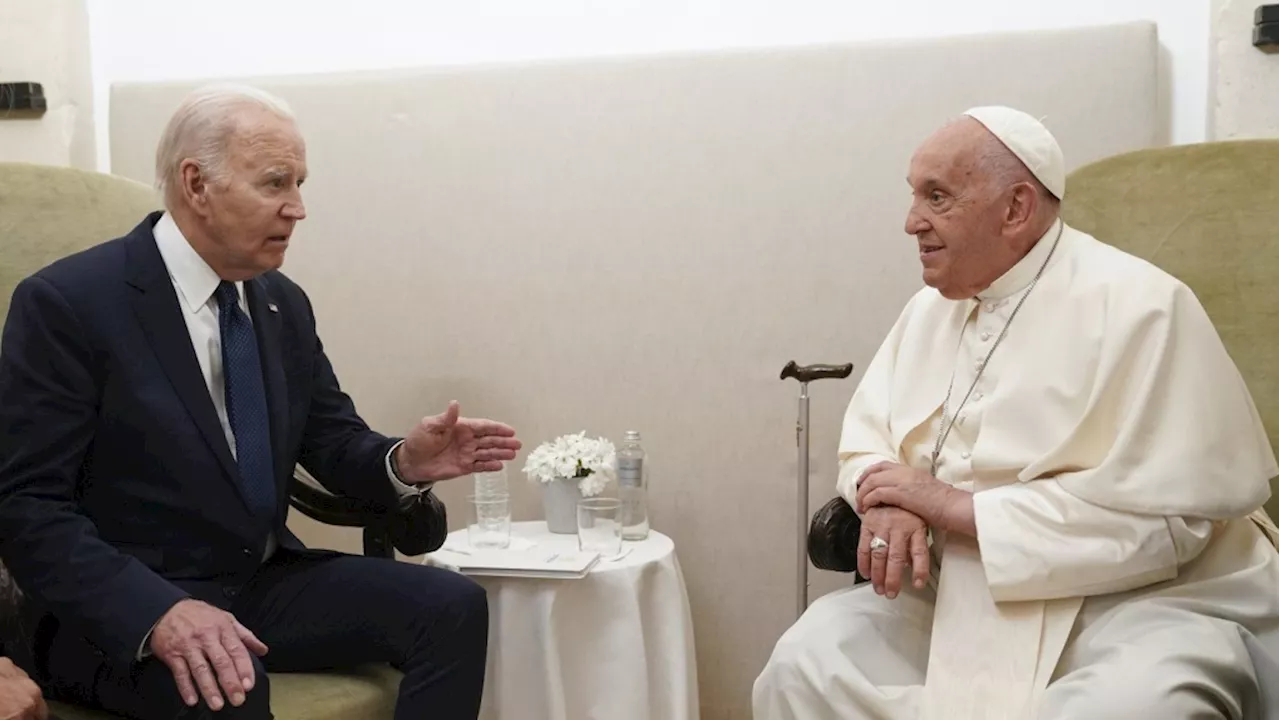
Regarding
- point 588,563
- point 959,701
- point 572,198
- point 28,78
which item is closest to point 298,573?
Result: point 588,563

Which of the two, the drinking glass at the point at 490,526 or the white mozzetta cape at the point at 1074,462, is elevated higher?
the white mozzetta cape at the point at 1074,462

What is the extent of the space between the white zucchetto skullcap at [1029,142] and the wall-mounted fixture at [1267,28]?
0.90 metres

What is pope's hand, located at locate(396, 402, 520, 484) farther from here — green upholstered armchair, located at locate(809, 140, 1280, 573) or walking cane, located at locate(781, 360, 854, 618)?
green upholstered armchair, located at locate(809, 140, 1280, 573)

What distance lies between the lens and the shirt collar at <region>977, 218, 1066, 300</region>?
7.39 feet

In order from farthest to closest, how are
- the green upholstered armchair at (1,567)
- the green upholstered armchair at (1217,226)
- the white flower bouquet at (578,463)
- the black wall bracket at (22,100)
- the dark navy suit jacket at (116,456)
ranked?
the black wall bracket at (22,100)
the white flower bouquet at (578,463)
the green upholstered armchair at (1217,226)
the green upholstered armchair at (1,567)
the dark navy suit jacket at (116,456)

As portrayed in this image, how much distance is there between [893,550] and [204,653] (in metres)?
1.12

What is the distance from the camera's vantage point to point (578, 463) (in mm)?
2896

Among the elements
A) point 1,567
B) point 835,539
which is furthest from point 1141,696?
point 1,567

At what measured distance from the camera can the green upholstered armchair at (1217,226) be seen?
8.20 ft

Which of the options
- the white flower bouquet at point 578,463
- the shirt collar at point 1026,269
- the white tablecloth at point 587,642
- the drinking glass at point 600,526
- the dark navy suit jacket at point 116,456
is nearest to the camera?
the dark navy suit jacket at point 116,456

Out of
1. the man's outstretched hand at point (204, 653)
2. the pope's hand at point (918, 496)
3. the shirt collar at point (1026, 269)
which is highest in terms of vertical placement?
the shirt collar at point (1026, 269)

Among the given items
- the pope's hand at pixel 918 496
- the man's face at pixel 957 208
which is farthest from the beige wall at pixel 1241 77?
the pope's hand at pixel 918 496

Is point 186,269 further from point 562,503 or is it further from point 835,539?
point 835,539

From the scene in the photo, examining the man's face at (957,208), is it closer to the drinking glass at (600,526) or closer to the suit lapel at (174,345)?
the drinking glass at (600,526)
